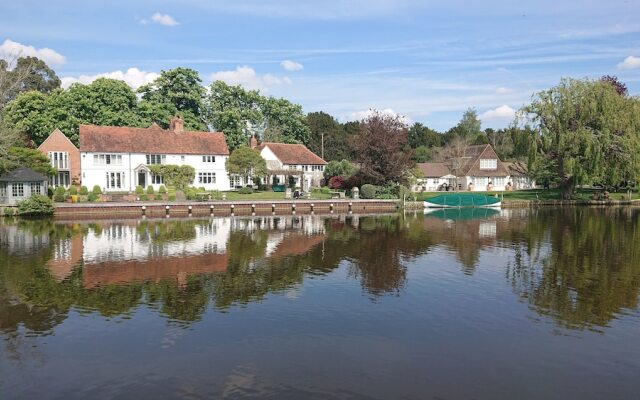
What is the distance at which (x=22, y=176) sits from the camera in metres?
45.8

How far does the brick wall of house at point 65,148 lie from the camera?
56812 millimetres

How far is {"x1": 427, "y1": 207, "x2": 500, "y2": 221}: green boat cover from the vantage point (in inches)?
1932

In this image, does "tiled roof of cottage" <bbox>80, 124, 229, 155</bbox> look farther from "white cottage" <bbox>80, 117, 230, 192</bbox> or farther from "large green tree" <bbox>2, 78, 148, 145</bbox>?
"large green tree" <bbox>2, 78, 148, 145</bbox>

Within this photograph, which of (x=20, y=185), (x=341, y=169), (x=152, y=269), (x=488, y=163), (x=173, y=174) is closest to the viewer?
(x=152, y=269)

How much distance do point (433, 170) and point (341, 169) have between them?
707 inches

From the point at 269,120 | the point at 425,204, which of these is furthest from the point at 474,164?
the point at 269,120

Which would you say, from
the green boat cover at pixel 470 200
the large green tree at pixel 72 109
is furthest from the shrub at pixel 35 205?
A: the green boat cover at pixel 470 200

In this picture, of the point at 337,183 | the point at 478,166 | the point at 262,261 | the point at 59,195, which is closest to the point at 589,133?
the point at 478,166

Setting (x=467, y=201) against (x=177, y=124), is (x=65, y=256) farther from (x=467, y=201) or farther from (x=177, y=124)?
(x=467, y=201)

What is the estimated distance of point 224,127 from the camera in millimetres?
74062

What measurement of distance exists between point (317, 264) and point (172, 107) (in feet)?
167

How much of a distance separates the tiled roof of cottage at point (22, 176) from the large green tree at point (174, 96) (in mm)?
22833

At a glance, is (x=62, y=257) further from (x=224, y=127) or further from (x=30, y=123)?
(x=224, y=127)

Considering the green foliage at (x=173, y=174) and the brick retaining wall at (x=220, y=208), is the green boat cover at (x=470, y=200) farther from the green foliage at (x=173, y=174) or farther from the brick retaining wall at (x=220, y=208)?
the green foliage at (x=173, y=174)
